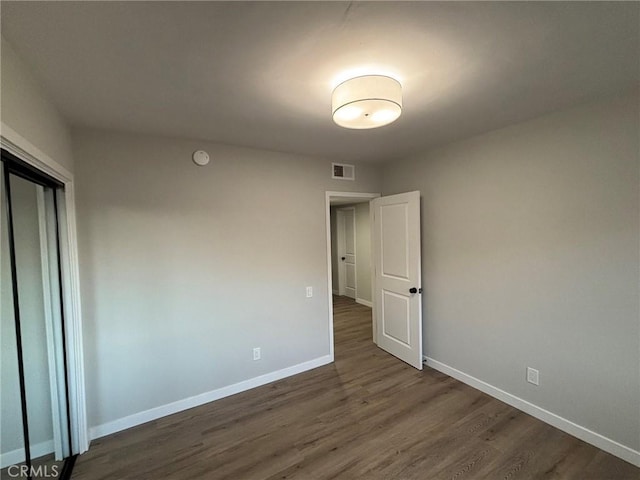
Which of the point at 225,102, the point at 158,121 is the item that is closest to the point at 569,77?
the point at 225,102

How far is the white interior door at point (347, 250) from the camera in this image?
659cm

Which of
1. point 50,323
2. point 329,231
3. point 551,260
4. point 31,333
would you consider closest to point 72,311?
point 50,323

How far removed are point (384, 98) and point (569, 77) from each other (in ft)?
3.68

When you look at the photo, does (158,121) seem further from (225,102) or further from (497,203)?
(497,203)

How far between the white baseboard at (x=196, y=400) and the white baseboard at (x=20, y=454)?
45 cm

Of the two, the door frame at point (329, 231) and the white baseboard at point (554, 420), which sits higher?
the door frame at point (329, 231)

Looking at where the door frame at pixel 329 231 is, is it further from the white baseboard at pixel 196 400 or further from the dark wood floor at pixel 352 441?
the dark wood floor at pixel 352 441

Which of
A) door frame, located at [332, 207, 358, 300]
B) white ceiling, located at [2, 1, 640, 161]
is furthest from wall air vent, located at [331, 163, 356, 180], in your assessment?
door frame, located at [332, 207, 358, 300]

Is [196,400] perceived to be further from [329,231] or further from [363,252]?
[363,252]

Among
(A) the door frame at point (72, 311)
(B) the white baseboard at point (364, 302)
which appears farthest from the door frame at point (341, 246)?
(A) the door frame at point (72, 311)

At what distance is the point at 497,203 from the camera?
8.43ft

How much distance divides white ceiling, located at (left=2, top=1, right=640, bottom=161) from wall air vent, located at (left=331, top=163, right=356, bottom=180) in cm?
125

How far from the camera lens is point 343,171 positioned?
351 centimetres

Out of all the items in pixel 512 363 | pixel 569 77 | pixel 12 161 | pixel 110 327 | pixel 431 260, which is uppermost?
pixel 569 77
